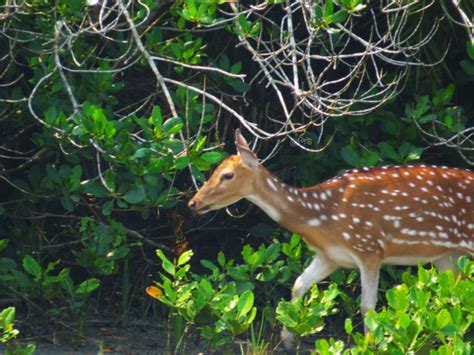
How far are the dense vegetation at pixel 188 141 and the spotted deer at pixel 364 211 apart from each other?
8.3 inches

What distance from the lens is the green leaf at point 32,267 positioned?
8477 mm

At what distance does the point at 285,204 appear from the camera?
28.6 ft

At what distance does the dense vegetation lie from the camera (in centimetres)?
781

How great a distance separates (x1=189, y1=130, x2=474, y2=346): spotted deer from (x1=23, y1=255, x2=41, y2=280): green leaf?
1.09 meters

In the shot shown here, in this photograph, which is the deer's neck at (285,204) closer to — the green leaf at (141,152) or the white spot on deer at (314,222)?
the white spot on deer at (314,222)

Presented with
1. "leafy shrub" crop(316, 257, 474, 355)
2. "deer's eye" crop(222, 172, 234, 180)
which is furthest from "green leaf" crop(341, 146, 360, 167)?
"leafy shrub" crop(316, 257, 474, 355)

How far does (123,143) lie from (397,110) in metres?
2.62

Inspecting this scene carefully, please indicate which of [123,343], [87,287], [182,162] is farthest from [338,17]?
[123,343]

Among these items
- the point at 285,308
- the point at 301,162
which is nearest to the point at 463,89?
the point at 301,162

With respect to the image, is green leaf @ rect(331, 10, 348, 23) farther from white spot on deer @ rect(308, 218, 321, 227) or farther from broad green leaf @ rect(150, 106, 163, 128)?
white spot on deer @ rect(308, 218, 321, 227)

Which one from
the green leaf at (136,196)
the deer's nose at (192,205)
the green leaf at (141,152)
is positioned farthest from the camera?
the deer's nose at (192,205)

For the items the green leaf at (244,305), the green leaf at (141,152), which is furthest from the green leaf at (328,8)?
the green leaf at (244,305)

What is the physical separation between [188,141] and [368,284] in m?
1.61

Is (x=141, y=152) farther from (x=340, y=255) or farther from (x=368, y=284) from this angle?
(x=368, y=284)
